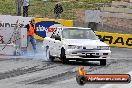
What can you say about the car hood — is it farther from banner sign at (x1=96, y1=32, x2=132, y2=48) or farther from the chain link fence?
the chain link fence

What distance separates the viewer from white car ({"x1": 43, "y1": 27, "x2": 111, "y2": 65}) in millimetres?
17484

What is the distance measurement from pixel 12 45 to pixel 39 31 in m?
10.0

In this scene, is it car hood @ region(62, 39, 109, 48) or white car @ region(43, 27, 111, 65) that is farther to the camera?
car hood @ region(62, 39, 109, 48)

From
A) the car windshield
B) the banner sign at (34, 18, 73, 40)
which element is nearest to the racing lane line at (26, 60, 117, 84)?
the car windshield

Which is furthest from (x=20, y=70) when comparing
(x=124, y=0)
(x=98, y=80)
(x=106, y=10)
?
(x=124, y=0)

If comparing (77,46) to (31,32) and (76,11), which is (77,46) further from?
(76,11)

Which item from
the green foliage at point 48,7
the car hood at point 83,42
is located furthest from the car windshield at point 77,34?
the green foliage at point 48,7

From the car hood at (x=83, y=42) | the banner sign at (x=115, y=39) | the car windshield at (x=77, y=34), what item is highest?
the car windshield at (x=77, y=34)

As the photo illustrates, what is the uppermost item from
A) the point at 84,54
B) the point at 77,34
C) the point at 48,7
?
the point at 48,7

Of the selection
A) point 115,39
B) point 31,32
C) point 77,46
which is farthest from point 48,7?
point 77,46

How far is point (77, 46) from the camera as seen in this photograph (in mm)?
17531

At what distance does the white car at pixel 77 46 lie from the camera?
1748cm

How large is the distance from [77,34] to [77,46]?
148cm

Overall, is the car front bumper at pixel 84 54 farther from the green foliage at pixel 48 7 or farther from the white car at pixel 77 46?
the green foliage at pixel 48 7
